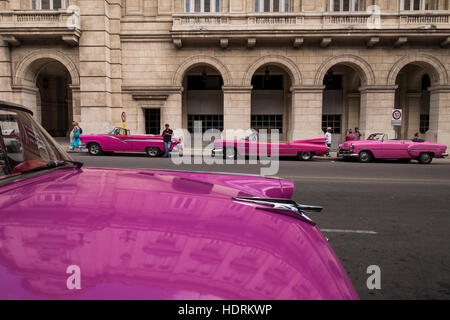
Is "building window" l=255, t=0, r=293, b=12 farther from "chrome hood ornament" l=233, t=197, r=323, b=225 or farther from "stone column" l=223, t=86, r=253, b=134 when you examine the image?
"chrome hood ornament" l=233, t=197, r=323, b=225

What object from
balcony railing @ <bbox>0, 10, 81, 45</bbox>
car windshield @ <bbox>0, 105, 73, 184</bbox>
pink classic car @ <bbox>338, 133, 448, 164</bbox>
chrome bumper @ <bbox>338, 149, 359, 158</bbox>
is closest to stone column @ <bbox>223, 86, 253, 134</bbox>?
chrome bumper @ <bbox>338, 149, 359, 158</bbox>

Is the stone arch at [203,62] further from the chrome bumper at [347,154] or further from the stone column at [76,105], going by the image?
the chrome bumper at [347,154]

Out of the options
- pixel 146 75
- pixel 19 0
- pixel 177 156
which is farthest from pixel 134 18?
pixel 177 156

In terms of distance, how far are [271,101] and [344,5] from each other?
7912mm

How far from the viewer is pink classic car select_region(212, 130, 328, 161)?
50.0 feet

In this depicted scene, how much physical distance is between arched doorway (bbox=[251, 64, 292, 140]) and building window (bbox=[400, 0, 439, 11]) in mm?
8587

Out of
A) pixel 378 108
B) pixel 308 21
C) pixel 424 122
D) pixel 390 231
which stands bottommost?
pixel 390 231

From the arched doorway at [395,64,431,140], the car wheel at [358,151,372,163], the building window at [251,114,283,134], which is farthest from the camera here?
the building window at [251,114,283,134]

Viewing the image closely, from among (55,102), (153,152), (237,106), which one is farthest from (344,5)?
(55,102)

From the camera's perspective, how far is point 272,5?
67.8 ft

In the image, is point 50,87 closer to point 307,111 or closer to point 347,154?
point 307,111

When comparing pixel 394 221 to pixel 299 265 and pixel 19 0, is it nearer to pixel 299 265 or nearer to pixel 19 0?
pixel 299 265

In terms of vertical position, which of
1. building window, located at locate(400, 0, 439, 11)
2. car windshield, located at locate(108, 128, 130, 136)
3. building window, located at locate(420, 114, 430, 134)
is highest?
building window, located at locate(400, 0, 439, 11)

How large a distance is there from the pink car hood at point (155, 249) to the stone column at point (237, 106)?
743 inches
